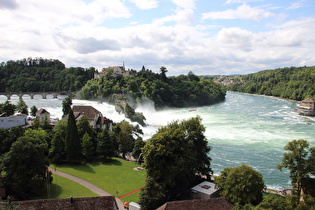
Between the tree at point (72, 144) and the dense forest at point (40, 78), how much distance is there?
92108 mm

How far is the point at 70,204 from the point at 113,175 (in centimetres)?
1166

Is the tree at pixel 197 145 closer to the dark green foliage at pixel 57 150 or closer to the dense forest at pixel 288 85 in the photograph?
the dark green foliage at pixel 57 150

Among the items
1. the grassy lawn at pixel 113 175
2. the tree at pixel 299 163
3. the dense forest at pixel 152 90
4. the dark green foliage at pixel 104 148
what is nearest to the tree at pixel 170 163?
the grassy lawn at pixel 113 175

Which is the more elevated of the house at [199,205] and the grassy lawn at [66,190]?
the house at [199,205]

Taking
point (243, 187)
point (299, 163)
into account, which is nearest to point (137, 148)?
point (243, 187)

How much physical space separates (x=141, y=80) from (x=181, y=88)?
2081cm

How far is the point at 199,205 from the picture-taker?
18109 mm

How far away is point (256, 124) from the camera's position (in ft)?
204

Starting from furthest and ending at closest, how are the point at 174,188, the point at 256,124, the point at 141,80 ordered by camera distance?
the point at 141,80
the point at 256,124
the point at 174,188

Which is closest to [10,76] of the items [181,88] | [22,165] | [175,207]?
[181,88]

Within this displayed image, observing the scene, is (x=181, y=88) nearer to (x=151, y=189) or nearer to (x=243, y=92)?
(x=243, y=92)

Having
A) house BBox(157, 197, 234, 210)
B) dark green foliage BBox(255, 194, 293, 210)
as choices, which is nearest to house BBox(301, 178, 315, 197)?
dark green foliage BBox(255, 194, 293, 210)

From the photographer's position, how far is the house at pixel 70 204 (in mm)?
16297

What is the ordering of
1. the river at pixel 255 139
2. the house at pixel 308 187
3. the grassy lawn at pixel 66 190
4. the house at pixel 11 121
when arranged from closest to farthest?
the house at pixel 308 187 < the grassy lawn at pixel 66 190 < the river at pixel 255 139 < the house at pixel 11 121
